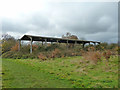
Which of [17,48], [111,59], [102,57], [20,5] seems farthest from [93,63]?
[17,48]

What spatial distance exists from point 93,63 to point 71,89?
149 inches

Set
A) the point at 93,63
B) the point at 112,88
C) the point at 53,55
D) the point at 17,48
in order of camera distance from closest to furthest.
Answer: the point at 112,88
the point at 93,63
the point at 53,55
the point at 17,48

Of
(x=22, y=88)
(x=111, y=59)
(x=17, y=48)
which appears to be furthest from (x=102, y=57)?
(x=17, y=48)

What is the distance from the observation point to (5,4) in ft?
15.8

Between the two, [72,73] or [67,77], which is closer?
[67,77]

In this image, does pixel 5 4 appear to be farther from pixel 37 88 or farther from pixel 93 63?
pixel 93 63

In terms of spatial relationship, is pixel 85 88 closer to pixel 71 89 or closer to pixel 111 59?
pixel 71 89

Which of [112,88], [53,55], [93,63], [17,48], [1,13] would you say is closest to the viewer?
[112,88]

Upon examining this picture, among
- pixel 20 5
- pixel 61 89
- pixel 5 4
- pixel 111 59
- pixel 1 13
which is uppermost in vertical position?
pixel 20 5

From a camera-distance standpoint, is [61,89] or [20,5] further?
[20,5]

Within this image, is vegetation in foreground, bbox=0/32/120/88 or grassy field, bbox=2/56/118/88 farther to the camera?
vegetation in foreground, bbox=0/32/120/88

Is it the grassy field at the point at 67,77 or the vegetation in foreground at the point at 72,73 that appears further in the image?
the vegetation in foreground at the point at 72,73

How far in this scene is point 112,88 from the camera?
303 cm

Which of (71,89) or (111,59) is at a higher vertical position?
(111,59)
